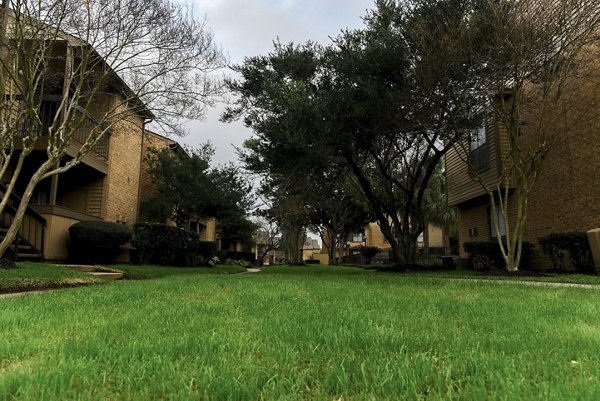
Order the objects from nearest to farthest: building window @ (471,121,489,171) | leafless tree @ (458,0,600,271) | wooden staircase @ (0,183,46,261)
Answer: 1. leafless tree @ (458,0,600,271)
2. wooden staircase @ (0,183,46,261)
3. building window @ (471,121,489,171)

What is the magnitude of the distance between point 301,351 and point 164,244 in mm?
14526

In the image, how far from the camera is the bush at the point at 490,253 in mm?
13859

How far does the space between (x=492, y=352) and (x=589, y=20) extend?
378 inches

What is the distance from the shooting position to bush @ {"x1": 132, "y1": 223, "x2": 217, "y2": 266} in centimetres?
1585

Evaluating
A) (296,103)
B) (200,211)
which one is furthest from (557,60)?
(200,211)

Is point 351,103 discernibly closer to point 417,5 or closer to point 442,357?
point 417,5

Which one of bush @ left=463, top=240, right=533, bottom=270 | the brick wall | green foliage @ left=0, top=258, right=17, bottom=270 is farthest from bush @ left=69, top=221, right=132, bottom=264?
bush @ left=463, top=240, right=533, bottom=270

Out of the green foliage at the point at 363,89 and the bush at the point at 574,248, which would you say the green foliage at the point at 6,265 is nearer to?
the green foliage at the point at 363,89

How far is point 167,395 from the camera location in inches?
76.9

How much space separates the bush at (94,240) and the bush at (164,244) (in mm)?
1118

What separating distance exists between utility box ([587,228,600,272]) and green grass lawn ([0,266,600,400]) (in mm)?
6360

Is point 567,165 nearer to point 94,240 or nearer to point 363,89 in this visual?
point 363,89

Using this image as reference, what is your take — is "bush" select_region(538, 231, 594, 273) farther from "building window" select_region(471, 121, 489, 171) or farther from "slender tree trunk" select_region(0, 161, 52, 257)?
"slender tree trunk" select_region(0, 161, 52, 257)

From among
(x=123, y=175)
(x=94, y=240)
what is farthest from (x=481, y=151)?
(x=123, y=175)
